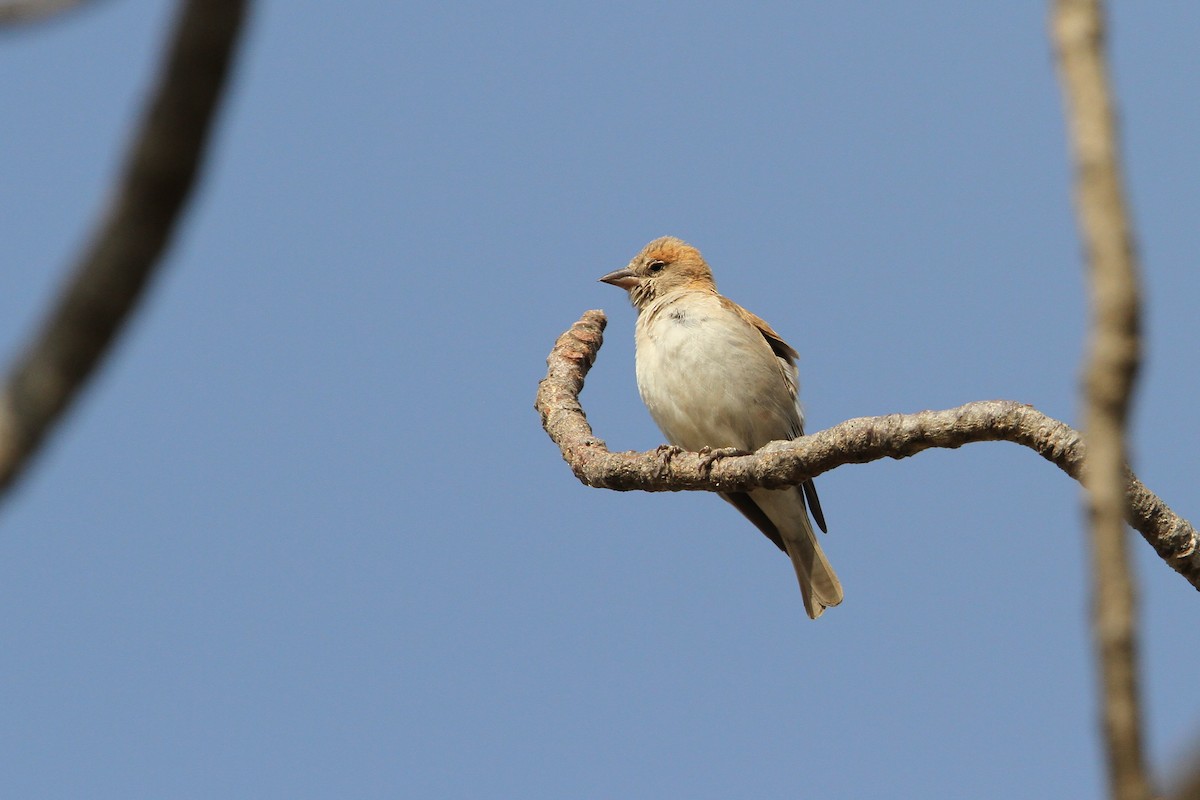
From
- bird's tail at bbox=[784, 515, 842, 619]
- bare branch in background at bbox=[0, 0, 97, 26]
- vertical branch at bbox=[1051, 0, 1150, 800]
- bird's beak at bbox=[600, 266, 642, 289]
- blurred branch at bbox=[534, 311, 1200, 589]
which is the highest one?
bird's beak at bbox=[600, 266, 642, 289]

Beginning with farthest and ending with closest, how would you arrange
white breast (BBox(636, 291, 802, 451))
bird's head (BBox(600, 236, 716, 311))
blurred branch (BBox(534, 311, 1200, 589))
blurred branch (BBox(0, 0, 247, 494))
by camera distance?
bird's head (BBox(600, 236, 716, 311))
white breast (BBox(636, 291, 802, 451))
blurred branch (BBox(534, 311, 1200, 589))
blurred branch (BBox(0, 0, 247, 494))

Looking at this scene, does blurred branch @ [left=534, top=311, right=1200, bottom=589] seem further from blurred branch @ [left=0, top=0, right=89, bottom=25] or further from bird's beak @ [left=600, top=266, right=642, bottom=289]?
blurred branch @ [left=0, top=0, right=89, bottom=25]

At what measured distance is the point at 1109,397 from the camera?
172 cm

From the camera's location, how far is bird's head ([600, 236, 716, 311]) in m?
10.2

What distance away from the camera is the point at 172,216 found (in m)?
1.81

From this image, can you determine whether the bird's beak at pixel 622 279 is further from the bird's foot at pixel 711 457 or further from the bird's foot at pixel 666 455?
the bird's foot at pixel 711 457

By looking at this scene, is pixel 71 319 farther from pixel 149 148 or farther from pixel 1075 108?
pixel 1075 108

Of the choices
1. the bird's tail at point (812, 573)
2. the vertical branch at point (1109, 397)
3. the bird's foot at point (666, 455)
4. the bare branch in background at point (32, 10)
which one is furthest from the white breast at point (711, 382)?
the vertical branch at point (1109, 397)

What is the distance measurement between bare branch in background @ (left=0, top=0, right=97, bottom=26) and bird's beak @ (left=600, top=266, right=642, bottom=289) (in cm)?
816

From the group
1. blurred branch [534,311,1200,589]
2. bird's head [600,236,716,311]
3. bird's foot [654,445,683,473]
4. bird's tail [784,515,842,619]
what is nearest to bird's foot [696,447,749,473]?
blurred branch [534,311,1200,589]

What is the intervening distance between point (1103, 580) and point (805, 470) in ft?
13.7

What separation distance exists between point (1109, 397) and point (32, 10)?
1.90 metres

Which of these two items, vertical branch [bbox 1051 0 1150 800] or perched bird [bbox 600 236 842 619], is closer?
vertical branch [bbox 1051 0 1150 800]

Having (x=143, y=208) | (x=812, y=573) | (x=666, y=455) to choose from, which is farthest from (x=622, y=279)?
(x=143, y=208)
